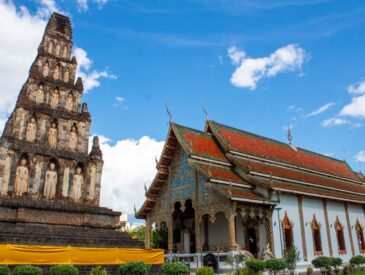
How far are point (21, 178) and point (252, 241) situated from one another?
13.0 metres

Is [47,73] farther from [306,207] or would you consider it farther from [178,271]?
[306,207]

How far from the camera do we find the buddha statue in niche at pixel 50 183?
69.6ft

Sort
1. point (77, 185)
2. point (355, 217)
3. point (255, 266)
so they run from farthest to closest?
point (355, 217)
point (77, 185)
point (255, 266)

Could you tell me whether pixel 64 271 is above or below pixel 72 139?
below

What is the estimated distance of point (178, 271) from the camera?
13.2 meters

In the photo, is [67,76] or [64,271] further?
[67,76]

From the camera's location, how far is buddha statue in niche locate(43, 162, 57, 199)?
2120 cm

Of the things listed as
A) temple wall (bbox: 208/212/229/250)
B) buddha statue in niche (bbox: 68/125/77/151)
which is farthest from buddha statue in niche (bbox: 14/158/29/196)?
temple wall (bbox: 208/212/229/250)

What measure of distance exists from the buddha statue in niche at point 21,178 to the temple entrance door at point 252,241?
12.3 m

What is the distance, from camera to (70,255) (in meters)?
14.4

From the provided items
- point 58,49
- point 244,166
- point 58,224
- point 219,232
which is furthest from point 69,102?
point 219,232

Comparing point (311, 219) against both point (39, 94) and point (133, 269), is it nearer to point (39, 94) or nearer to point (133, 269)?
point (133, 269)

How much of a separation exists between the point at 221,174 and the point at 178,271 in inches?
286

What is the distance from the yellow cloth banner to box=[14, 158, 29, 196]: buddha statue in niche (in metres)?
6.82
